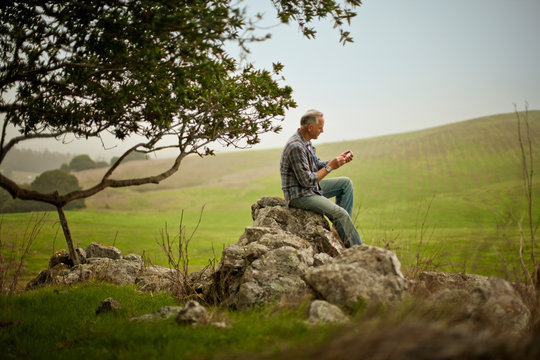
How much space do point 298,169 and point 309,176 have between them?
0.86ft

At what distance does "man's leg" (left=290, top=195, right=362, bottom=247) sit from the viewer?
6.71 meters

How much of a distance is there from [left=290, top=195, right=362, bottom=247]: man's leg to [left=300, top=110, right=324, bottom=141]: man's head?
51.8 inches

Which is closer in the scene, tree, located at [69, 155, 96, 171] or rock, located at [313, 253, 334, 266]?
rock, located at [313, 253, 334, 266]

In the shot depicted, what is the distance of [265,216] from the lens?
25.0 feet

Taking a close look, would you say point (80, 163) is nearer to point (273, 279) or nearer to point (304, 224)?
point (304, 224)

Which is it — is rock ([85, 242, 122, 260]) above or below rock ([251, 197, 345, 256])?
below

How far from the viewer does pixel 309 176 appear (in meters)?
6.64

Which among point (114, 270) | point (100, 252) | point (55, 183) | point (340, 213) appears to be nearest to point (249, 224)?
point (55, 183)

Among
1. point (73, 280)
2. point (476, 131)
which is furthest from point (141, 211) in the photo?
point (476, 131)

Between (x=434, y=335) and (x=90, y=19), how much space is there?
620 cm

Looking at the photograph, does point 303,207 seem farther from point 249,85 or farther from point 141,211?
point 141,211

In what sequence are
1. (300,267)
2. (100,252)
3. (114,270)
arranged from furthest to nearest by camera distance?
(100,252)
(114,270)
(300,267)

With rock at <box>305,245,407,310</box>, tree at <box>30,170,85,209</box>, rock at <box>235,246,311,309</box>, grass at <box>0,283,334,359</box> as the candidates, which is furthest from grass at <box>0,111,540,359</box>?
tree at <box>30,170,85,209</box>

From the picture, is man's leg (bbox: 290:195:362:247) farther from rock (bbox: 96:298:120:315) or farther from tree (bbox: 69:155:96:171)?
tree (bbox: 69:155:96:171)
